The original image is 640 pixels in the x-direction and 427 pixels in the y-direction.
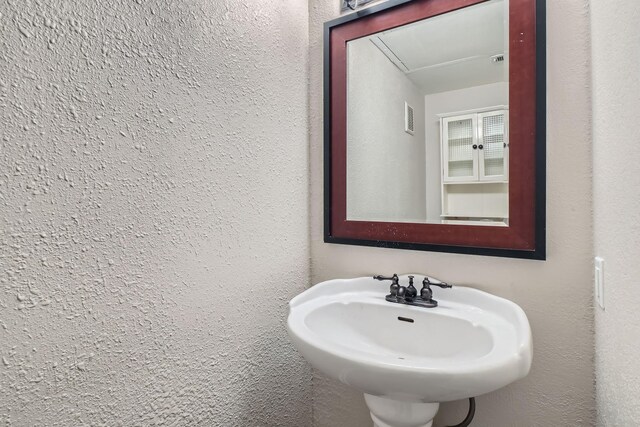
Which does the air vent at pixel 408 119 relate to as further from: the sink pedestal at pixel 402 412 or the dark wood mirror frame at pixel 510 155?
the sink pedestal at pixel 402 412

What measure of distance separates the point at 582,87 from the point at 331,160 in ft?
2.64

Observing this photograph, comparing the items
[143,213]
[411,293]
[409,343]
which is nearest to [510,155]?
[411,293]

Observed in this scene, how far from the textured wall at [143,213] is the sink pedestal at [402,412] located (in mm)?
414

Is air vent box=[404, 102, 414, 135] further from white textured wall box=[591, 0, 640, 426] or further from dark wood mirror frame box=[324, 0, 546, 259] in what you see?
white textured wall box=[591, 0, 640, 426]

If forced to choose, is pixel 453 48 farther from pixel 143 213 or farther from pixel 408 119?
pixel 143 213

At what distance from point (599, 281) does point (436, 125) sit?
65cm

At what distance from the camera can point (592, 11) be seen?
844 millimetres

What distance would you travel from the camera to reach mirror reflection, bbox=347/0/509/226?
100cm

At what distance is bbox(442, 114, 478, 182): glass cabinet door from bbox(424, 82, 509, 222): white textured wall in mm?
24

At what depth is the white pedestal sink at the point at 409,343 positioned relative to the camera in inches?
25.2

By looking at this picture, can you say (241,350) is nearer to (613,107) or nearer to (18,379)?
(18,379)

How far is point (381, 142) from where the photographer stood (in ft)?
4.03

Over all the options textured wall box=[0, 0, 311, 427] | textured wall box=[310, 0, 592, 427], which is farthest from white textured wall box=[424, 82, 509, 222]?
textured wall box=[0, 0, 311, 427]

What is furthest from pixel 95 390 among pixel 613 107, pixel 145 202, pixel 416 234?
pixel 613 107
